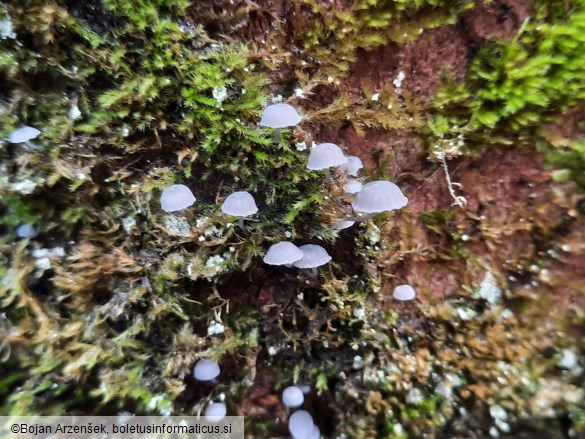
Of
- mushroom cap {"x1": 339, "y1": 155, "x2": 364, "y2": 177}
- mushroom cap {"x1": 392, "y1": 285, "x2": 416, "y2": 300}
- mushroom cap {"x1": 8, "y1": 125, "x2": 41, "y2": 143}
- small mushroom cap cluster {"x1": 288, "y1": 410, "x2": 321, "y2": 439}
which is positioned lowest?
small mushroom cap cluster {"x1": 288, "y1": 410, "x2": 321, "y2": 439}

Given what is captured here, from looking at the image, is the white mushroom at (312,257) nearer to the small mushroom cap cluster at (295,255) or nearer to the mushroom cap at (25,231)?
the small mushroom cap cluster at (295,255)

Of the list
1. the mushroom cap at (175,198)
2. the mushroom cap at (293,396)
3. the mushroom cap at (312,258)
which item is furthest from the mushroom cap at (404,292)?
the mushroom cap at (175,198)

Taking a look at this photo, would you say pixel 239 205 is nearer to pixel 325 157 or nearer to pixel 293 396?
pixel 325 157

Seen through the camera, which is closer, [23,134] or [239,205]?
[23,134]

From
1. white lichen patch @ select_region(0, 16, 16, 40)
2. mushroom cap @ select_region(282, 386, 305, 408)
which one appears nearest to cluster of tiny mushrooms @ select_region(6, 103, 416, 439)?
mushroom cap @ select_region(282, 386, 305, 408)

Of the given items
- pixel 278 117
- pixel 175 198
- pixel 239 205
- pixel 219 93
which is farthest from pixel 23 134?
pixel 278 117

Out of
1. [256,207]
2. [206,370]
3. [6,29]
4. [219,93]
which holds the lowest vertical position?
[206,370]

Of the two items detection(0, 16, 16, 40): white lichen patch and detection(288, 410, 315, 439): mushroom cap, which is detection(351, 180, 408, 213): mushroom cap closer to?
detection(288, 410, 315, 439): mushroom cap
